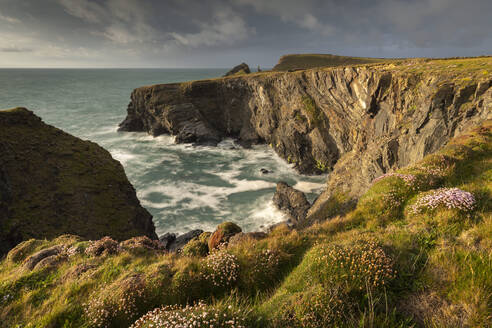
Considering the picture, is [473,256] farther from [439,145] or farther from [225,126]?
[225,126]

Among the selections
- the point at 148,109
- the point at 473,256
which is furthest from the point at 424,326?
the point at 148,109

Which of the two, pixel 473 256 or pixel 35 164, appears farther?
pixel 35 164

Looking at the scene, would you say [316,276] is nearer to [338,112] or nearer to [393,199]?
[393,199]

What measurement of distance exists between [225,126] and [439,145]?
2565 inches

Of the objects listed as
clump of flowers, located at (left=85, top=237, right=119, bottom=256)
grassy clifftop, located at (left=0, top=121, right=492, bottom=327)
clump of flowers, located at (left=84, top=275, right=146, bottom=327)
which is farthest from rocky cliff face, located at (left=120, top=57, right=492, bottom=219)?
clump of flowers, located at (left=84, top=275, right=146, bottom=327)

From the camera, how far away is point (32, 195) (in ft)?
72.3

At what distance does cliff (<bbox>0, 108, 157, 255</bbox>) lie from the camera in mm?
20156

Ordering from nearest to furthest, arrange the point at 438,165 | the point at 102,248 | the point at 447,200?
the point at 447,200
the point at 102,248
the point at 438,165

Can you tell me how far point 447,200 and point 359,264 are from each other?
4.99 metres

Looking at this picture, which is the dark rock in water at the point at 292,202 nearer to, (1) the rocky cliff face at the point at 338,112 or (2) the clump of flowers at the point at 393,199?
(1) the rocky cliff face at the point at 338,112

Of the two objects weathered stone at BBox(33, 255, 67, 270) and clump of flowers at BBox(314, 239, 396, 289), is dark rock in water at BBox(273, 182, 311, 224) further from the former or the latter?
weathered stone at BBox(33, 255, 67, 270)

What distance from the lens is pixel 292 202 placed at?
34062 mm

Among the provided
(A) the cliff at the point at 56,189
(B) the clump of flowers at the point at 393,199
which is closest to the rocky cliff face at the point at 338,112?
(B) the clump of flowers at the point at 393,199

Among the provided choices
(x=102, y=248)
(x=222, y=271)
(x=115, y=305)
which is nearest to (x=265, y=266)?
(x=222, y=271)
